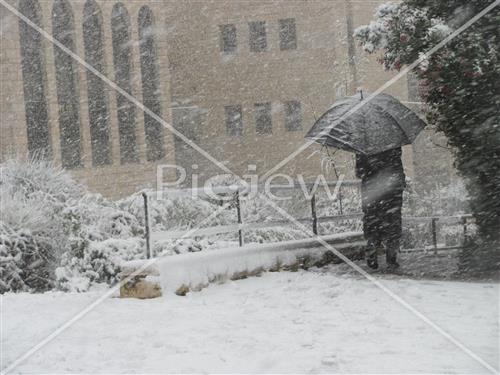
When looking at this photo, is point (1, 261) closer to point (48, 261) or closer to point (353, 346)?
point (48, 261)

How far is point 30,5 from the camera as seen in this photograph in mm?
21609

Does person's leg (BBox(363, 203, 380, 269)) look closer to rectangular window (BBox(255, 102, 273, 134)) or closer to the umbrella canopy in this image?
the umbrella canopy

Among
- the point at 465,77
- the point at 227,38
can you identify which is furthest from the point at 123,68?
the point at 465,77

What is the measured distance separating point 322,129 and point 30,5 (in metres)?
14.4

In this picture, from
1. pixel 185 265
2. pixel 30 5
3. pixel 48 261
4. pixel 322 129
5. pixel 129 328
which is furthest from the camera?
pixel 30 5

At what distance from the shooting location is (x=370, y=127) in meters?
9.70

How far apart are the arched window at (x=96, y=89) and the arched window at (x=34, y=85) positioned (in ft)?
5.52

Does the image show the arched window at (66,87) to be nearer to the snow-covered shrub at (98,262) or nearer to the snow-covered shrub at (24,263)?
the snow-covered shrub at (98,262)

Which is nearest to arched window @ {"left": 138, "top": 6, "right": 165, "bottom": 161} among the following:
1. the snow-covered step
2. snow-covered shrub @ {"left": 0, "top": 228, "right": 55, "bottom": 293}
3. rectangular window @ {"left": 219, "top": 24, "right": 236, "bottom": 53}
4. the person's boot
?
rectangular window @ {"left": 219, "top": 24, "right": 236, "bottom": 53}

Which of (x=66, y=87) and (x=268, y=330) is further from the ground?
(x=66, y=87)

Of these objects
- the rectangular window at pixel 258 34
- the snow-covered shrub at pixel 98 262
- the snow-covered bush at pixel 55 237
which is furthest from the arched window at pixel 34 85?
the snow-covered shrub at pixel 98 262

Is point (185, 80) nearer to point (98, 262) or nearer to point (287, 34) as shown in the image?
point (287, 34)

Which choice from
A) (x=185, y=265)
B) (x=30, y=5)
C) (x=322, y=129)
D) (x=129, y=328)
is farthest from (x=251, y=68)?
(x=129, y=328)

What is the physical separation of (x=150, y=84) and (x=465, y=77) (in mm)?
17057
